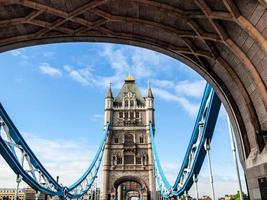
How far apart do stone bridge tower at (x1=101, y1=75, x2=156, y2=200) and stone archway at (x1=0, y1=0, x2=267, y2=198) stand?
→ 5211cm

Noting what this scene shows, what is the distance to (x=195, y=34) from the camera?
8914 millimetres

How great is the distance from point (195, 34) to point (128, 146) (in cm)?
5784

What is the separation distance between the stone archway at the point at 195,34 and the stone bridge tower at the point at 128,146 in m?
52.1

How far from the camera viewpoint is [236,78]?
28.6 feet

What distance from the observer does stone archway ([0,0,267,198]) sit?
24.3 feet

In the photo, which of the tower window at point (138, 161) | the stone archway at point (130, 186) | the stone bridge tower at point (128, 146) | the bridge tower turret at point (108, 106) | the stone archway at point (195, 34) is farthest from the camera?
the bridge tower turret at point (108, 106)

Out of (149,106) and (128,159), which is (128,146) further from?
(149,106)

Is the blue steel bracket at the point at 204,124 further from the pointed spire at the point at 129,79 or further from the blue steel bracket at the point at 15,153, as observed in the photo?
the pointed spire at the point at 129,79

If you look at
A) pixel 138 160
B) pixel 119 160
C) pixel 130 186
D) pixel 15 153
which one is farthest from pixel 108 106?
pixel 15 153

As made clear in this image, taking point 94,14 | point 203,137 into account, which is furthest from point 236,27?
point 203,137

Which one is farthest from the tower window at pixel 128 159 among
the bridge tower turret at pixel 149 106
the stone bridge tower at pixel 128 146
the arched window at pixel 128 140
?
the bridge tower turret at pixel 149 106

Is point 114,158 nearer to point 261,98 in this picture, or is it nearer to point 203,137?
point 203,137

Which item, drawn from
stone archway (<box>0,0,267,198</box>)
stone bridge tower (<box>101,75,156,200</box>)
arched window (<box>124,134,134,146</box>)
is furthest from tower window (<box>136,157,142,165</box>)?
stone archway (<box>0,0,267,198</box>)

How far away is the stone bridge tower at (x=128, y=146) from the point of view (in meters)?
60.7
